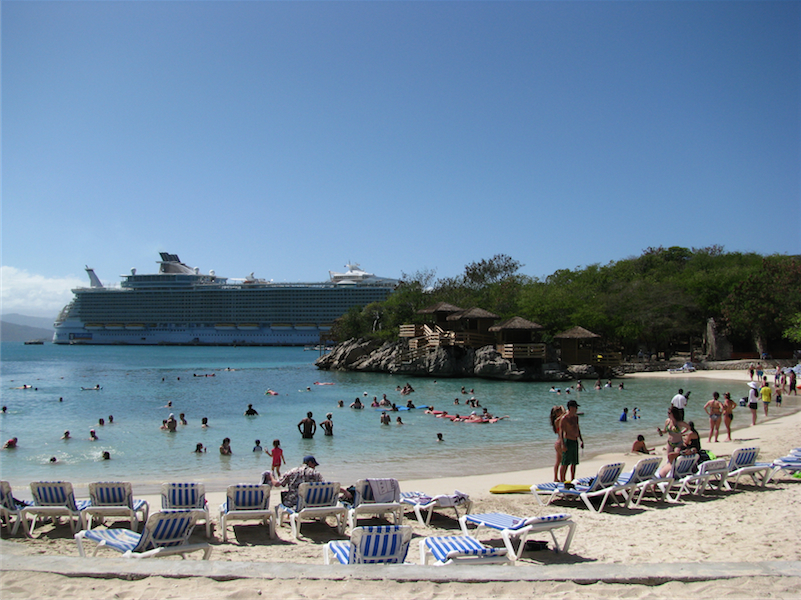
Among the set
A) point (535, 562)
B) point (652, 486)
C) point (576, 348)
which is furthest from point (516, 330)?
point (535, 562)

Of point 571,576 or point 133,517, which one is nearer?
point 571,576

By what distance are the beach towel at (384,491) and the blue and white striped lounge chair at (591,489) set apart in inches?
77.5

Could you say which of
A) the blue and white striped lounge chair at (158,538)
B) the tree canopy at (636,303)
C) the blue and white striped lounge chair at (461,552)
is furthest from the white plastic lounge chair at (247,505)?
the tree canopy at (636,303)

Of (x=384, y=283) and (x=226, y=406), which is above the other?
(x=384, y=283)

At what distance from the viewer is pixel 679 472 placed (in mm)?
7531

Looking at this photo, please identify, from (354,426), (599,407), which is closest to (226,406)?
(354,426)

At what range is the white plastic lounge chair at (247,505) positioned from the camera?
582 cm

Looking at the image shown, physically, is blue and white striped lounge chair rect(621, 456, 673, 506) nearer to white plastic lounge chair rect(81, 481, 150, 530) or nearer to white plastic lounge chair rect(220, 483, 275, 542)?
white plastic lounge chair rect(220, 483, 275, 542)

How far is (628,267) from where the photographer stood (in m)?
53.5

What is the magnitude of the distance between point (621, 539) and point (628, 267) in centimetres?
5194

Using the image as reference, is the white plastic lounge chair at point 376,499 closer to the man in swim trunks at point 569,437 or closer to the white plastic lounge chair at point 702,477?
the man in swim trunks at point 569,437

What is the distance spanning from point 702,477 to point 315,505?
4.92m

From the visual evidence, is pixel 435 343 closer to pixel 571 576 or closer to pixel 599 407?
pixel 599 407

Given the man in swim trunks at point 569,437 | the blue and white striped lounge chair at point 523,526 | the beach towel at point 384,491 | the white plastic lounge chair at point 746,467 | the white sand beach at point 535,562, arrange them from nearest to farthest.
→ the white sand beach at point 535,562 → the blue and white striped lounge chair at point 523,526 → the beach towel at point 384,491 → the man in swim trunks at point 569,437 → the white plastic lounge chair at point 746,467
